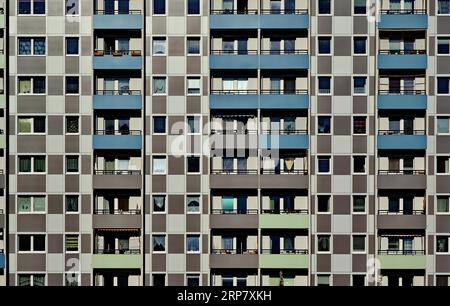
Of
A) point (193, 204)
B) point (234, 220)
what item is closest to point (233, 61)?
point (193, 204)

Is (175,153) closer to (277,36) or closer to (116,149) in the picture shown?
(116,149)

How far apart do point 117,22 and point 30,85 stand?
569 cm

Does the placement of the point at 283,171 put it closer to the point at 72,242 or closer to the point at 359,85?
the point at 359,85

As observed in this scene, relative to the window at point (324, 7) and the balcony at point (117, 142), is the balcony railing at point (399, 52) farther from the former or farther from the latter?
the balcony at point (117, 142)

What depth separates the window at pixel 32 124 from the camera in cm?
2766

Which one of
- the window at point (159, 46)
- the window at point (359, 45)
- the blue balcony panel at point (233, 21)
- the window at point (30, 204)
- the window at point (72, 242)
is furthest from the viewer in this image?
the window at point (30, 204)

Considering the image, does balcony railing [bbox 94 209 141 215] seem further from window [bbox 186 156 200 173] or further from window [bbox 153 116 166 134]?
window [bbox 153 116 166 134]

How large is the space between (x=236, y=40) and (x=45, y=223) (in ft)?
46.5

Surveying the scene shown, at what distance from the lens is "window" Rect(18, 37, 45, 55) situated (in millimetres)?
27609

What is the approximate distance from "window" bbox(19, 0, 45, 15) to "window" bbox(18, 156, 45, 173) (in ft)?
25.2

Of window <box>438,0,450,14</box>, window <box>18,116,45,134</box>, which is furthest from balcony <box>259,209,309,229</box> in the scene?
window <box>438,0,450,14</box>

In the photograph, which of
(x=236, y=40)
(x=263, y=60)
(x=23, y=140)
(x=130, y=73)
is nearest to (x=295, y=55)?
(x=263, y=60)

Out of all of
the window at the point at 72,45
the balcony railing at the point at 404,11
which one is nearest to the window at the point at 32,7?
the window at the point at 72,45

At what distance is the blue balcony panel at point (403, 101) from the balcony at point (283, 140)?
4.36 m
